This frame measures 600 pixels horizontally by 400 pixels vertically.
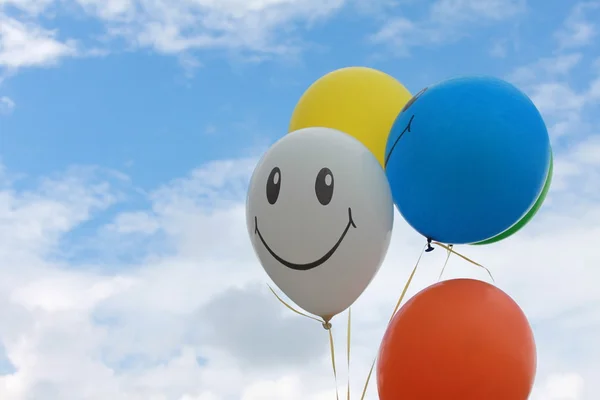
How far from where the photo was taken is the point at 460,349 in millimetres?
4445

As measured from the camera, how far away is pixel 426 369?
4480mm

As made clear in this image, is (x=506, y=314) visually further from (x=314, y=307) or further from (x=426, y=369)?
(x=314, y=307)

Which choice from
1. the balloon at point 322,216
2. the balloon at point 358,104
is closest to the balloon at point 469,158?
the balloon at point 322,216

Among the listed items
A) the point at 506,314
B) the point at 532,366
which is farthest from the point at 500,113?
the point at 532,366

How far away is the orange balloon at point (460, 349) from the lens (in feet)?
14.5

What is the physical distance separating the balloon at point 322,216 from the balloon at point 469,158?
0.68 ft

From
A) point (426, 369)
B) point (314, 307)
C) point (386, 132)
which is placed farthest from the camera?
point (386, 132)

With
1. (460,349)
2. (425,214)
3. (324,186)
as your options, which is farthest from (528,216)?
(324,186)

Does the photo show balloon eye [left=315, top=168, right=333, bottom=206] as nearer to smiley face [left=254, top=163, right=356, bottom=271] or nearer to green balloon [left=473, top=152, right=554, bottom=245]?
smiley face [left=254, top=163, right=356, bottom=271]

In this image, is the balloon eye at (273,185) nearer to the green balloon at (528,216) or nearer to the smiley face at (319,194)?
the smiley face at (319,194)

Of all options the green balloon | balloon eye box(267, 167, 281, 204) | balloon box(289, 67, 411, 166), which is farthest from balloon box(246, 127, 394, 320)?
the green balloon

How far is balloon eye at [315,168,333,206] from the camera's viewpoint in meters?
4.48

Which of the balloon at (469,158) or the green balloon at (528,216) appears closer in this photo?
the balloon at (469,158)

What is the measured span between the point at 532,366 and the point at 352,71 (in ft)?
7.11
